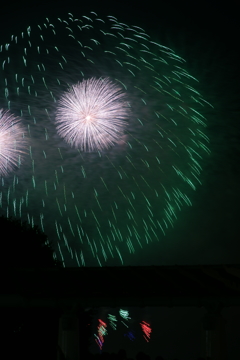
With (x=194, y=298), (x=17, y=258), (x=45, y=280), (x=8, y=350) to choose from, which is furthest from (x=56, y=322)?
(x=194, y=298)

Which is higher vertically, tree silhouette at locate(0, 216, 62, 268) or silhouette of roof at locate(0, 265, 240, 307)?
tree silhouette at locate(0, 216, 62, 268)

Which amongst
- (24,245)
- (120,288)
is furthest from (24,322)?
(120,288)

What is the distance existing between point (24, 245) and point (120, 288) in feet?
46.6

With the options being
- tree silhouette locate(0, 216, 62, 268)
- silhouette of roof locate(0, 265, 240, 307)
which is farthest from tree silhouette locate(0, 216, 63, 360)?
silhouette of roof locate(0, 265, 240, 307)

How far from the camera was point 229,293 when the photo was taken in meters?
11.4

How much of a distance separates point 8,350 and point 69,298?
859 centimetres

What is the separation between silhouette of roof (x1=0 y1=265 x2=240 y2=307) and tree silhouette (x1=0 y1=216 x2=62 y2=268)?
11416mm

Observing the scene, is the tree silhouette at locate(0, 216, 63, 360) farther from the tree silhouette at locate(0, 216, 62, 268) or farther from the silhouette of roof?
the silhouette of roof

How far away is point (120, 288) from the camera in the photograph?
38.2ft

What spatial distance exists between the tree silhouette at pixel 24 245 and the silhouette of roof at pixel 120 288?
37.5 ft

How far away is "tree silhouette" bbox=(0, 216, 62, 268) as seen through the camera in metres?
23.2

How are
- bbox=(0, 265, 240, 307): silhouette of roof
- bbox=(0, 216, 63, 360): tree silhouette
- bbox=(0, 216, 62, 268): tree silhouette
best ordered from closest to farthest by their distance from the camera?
bbox=(0, 265, 240, 307): silhouette of roof, bbox=(0, 216, 63, 360): tree silhouette, bbox=(0, 216, 62, 268): tree silhouette

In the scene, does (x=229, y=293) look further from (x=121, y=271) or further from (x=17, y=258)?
(x=17, y=258)

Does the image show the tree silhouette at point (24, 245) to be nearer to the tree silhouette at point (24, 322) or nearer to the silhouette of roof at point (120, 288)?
the tree silhouette at point (24, 322)
